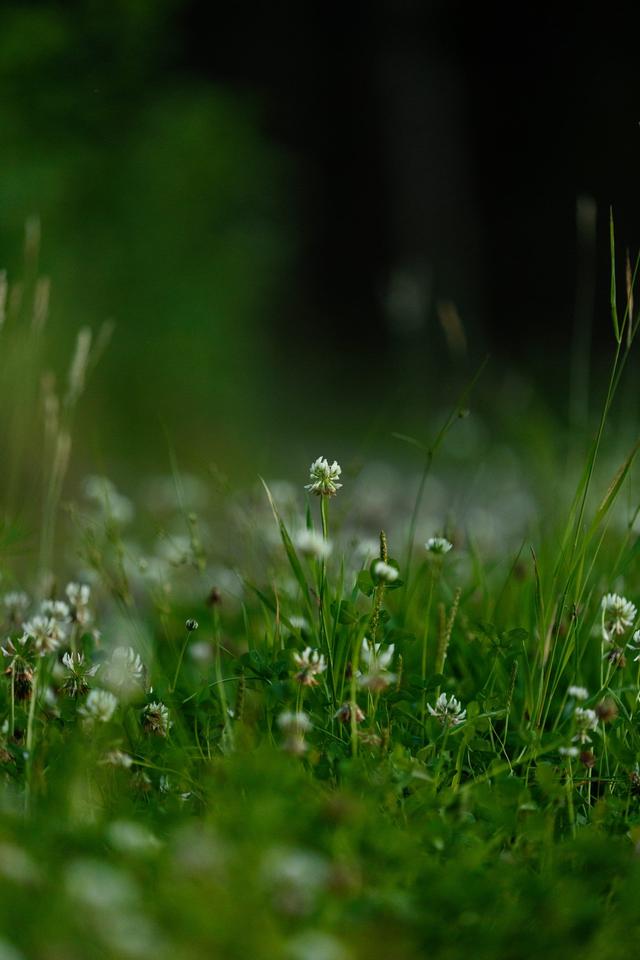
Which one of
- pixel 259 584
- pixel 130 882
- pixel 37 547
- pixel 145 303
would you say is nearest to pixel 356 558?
pixel 259 584

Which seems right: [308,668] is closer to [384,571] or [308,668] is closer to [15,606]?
[384,571]

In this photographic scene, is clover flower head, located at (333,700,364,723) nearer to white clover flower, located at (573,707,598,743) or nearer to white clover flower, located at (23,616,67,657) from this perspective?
white clover flower, located at (573,707,598,743)

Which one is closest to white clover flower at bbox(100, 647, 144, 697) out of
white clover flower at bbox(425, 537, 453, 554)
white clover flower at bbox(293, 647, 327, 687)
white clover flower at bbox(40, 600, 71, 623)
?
white clover flower at bbox(40, 600, 71, 623)

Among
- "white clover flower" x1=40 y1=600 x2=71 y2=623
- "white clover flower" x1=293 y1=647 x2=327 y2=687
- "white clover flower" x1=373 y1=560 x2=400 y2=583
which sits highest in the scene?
"white clover flower" x1=373 y1=560 x2=400 y2=583

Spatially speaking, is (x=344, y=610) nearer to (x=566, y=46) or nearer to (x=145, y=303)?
(x=145, y=303)

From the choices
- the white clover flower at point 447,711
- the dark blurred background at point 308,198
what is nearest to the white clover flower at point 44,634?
the white clover flower at point 447,711
